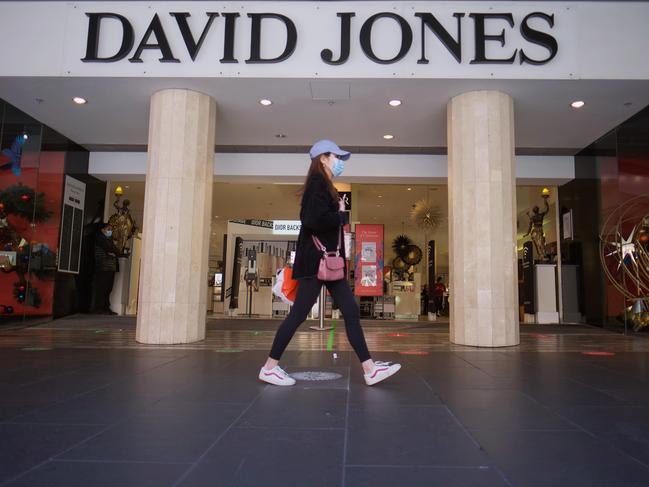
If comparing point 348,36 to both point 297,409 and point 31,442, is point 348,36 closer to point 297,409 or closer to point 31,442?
point 297,409

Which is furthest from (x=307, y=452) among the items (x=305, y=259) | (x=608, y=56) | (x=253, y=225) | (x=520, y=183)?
(x=253, y=225)

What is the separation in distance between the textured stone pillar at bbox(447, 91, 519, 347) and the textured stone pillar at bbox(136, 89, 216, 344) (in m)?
3.25

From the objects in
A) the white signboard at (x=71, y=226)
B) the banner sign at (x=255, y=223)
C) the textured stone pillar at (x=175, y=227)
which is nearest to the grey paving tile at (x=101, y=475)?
the textured stone pillar at (x=175, y=227)

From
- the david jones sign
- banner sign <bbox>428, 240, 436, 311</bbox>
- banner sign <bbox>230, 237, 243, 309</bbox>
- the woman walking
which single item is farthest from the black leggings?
banner sign <bbox>428, 240, 436, 311</bbox>

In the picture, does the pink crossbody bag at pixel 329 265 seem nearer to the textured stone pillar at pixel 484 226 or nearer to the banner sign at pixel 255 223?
the textured stone pillar at pixel 484 226

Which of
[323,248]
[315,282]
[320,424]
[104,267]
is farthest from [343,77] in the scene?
[104,267]

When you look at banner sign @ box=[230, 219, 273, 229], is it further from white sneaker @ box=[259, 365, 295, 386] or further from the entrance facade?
white sneaker @ box=[259, 365, 295, 386]

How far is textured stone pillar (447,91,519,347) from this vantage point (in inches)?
241

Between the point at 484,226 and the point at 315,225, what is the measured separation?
3716 mm

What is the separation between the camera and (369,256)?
12.1m

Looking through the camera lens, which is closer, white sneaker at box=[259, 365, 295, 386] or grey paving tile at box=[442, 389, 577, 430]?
grey paving tile at box=[442, 389, 577, 430]

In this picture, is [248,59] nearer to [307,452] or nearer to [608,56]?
[608,56]

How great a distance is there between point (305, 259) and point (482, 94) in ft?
14.3

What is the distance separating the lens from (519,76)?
6113mm
